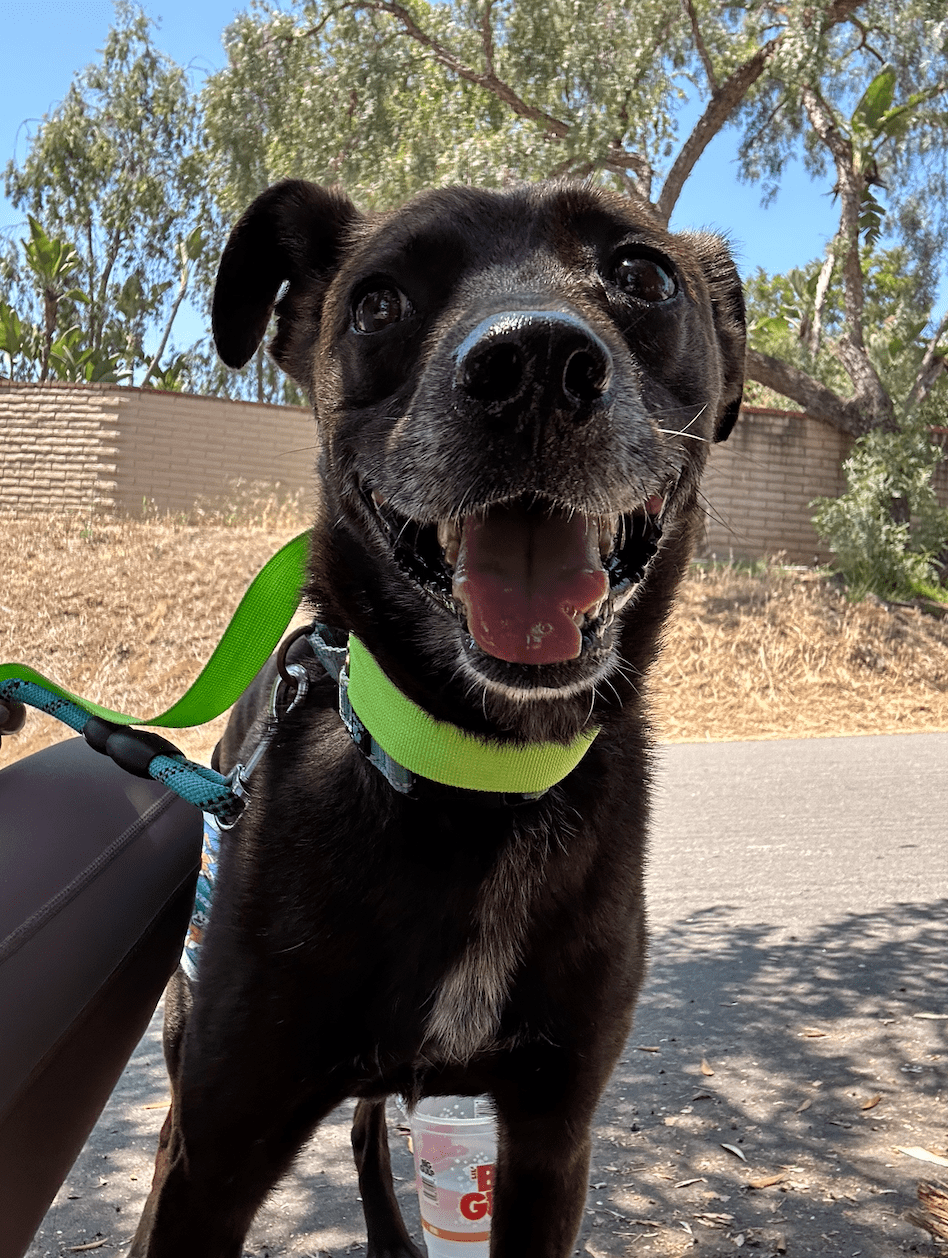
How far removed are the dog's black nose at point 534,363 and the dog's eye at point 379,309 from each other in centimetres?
34

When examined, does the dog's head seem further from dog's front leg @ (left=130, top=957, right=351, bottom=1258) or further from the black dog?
dog's front leg @ (left=130, top=957, right=351, bottom=1258)

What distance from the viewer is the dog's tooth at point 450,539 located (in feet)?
5.76

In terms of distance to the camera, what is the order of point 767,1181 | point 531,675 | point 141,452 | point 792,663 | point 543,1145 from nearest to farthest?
point 531,675 → point 543,1145 → point 767,1181 → point 792,663 → point 141,452

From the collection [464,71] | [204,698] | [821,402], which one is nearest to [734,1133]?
[204,698]

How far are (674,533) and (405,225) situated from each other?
727 millimetres

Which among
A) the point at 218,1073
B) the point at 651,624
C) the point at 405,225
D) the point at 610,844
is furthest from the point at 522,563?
the point at 218,1073

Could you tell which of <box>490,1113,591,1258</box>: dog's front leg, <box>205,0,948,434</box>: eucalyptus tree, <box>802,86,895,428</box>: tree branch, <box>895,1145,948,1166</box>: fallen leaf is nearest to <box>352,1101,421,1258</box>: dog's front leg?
<box>490,1113,591,1258</box>: dog's front leg

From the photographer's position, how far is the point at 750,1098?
3150 mm

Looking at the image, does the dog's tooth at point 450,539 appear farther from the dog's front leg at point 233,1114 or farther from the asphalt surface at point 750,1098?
the asphalt surface at point 750,1098

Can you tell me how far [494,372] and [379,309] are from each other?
46 centimetres

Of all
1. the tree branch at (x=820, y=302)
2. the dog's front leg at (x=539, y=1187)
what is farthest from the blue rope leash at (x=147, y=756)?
the tree branch at (x=820, y=302)

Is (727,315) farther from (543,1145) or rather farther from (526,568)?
(543,1145)

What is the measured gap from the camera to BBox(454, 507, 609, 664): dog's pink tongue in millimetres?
1624

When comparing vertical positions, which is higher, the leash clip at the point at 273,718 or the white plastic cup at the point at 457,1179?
the leash clip at the point at 273,718
